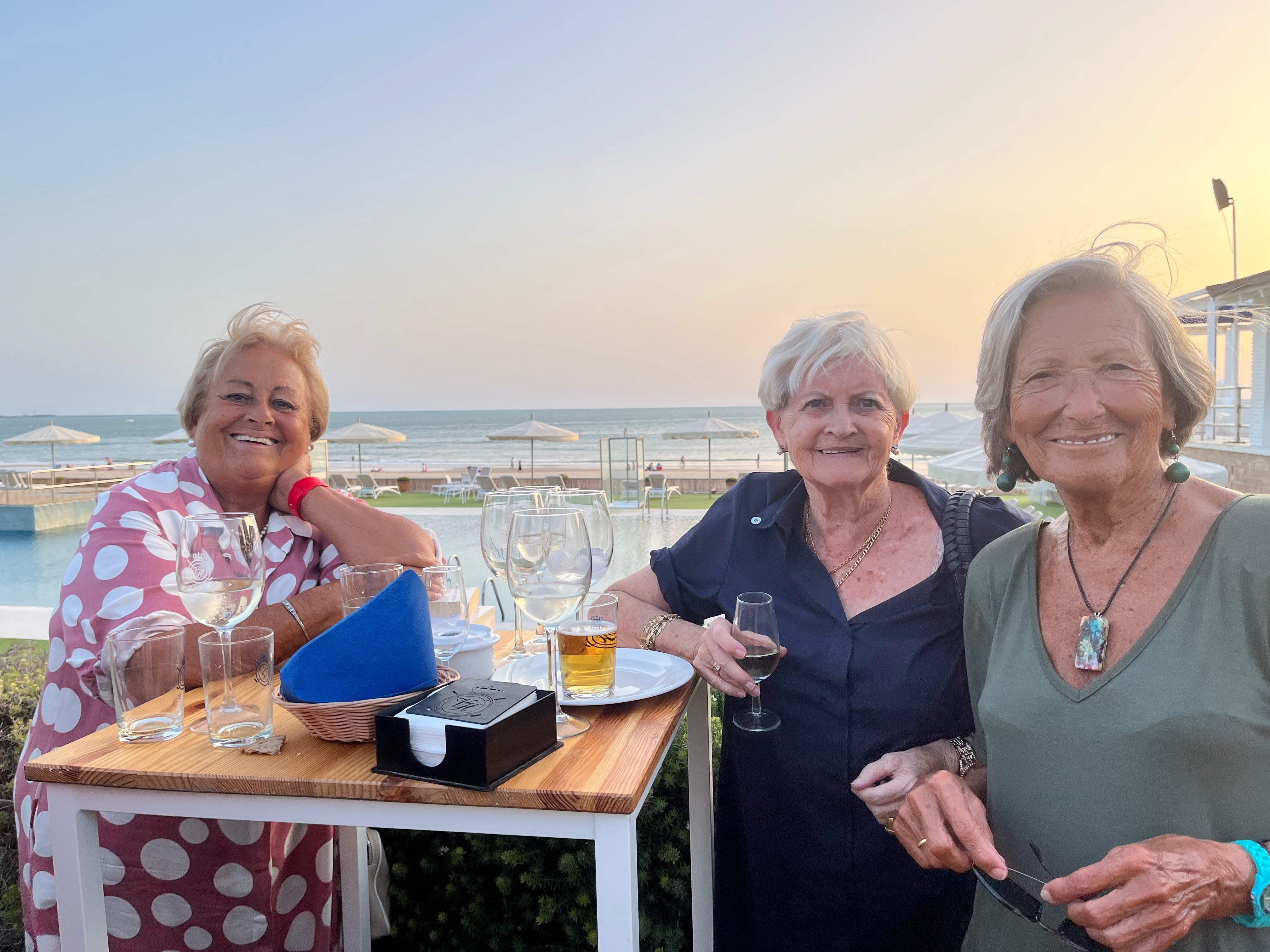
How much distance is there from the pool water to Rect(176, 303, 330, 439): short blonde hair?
493cm

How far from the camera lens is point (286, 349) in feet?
6.91

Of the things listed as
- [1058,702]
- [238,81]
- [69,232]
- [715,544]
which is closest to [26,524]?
[238,81]

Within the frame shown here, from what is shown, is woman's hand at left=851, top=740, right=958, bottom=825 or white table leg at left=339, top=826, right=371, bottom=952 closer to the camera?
woman's hand at left=851, top=740, right=958, bottom=825

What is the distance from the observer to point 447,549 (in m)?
8.73

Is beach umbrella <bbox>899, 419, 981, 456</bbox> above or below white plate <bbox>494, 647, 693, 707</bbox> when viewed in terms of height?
below

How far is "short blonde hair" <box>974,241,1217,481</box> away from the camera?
122 centimetres

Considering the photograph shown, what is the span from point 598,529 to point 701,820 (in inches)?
41.1

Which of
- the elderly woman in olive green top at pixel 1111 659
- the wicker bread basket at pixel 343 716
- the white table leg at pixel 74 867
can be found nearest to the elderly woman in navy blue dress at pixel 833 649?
the elderly woman in olive green top at pixel 1111 659

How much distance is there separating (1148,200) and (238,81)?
1407 cm

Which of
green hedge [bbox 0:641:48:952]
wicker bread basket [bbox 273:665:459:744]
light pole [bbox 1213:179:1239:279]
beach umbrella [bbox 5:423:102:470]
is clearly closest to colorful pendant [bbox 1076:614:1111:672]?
wicker bread basket [bbox 273:665:459:744]

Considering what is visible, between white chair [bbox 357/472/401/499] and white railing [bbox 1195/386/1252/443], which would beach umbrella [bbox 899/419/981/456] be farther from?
white chair [bbox 357/472/401/499]

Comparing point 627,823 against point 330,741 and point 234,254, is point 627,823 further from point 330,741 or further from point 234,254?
point 234,254

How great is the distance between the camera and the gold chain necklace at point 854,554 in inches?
70.3

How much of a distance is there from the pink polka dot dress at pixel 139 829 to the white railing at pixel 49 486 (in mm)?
8458
